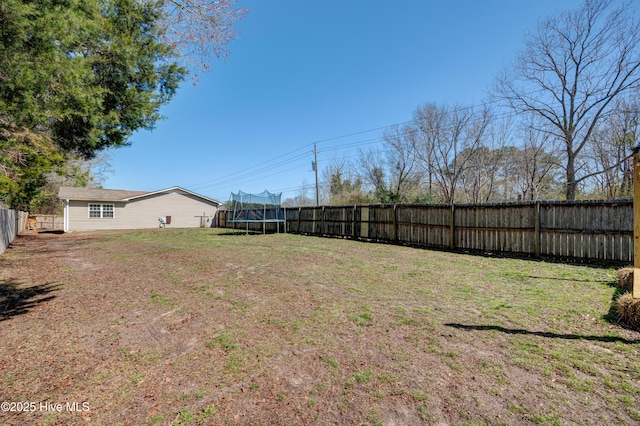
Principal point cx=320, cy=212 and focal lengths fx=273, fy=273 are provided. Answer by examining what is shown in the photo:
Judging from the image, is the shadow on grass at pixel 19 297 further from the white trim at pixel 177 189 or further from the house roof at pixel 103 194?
the white trim at pixel 177 189

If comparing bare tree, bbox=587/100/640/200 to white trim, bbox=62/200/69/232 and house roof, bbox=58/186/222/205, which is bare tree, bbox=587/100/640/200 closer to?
house roof, bbox=58/186/222/205

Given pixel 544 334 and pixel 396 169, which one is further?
pixel 396 169

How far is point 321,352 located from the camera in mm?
2477

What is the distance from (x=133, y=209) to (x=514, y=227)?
82.0ft

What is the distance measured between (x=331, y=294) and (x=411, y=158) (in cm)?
2311

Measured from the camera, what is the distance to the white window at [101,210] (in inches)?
800

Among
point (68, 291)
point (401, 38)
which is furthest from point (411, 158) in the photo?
point (68, 291)

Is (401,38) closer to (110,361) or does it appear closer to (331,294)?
(331,294)

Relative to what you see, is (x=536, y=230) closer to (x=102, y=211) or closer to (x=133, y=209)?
(x=133, y=209)

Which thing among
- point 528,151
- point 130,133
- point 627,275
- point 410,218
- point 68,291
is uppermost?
point 528,151

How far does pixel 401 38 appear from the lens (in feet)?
40.7

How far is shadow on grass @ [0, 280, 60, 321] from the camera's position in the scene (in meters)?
3.77

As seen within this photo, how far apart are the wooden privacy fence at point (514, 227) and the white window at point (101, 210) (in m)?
19.7

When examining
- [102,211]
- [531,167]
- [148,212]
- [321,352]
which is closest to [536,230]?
[321,352]
